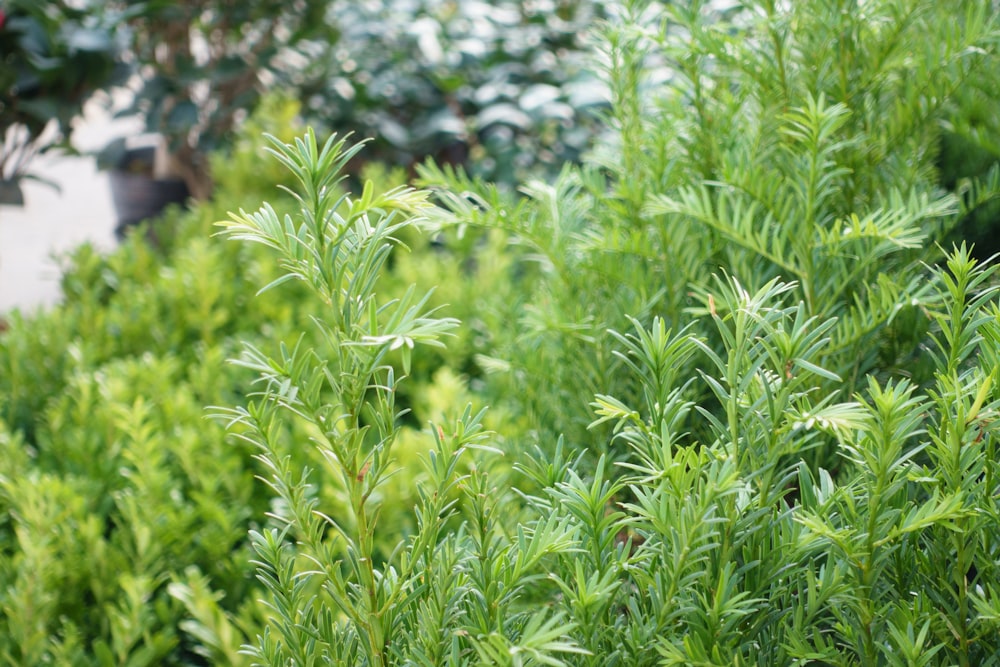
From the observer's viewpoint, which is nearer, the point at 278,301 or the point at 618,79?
the point at 618,79

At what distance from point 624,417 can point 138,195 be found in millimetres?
2439

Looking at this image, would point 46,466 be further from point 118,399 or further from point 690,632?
point 690,632

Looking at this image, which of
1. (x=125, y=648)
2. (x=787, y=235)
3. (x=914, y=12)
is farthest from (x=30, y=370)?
(x=914, y=12)

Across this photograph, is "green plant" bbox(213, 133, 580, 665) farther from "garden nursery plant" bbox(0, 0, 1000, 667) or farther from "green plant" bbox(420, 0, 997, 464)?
"green plant" bbox(420, 0, 997, 464)

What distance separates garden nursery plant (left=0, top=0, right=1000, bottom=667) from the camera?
482 millimetres

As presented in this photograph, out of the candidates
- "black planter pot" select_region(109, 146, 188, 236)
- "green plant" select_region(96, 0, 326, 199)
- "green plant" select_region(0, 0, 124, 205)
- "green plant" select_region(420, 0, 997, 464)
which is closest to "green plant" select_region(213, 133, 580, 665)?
"green plant" select_region(420, 0, 997, 464)

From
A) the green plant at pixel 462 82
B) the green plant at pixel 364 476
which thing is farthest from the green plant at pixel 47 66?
the green plant at pixel 364 476

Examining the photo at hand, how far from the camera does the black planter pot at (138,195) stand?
2.61 metres

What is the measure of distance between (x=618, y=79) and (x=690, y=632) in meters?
0.52

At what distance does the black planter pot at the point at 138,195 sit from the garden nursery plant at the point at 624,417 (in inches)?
49.2

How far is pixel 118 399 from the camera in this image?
1235 mm

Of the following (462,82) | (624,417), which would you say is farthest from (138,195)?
(624,417)

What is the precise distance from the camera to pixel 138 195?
103 inches

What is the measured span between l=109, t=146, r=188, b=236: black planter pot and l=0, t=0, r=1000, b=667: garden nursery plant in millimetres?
1250
